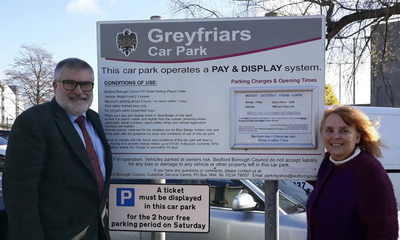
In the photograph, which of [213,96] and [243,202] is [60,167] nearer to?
[213,96]

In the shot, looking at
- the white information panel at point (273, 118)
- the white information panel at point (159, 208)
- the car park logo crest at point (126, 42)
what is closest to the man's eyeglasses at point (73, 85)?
the car park logo crest at point (126, 42)

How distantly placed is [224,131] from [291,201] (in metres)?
1.76

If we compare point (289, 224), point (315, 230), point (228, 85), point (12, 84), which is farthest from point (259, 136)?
point (12, 84)

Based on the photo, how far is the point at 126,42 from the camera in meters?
2.70

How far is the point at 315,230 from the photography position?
2.26 metres

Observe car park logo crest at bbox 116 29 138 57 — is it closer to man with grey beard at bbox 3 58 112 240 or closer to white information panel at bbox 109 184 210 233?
man with grey beard at bbox 3 58 112 240

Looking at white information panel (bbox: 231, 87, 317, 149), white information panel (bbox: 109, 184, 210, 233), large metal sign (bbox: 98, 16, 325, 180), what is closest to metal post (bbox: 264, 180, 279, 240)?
large metal sign (bbox: 98, 16, 325, 180)

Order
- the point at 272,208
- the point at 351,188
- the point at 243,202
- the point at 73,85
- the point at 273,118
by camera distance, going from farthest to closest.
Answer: the point at 243,202 → the point at 272,208 → the point at 273,118 → the point at 73,85 → the point at 351,188

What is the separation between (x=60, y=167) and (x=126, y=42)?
1.08m

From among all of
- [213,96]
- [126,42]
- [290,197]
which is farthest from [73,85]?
[290,197]

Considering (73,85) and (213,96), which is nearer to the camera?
(73,85)

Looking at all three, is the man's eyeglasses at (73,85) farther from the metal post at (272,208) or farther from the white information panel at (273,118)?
the metal post at (272,208)

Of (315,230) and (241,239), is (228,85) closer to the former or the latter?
(315,230)

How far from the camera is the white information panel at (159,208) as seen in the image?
2.71m
